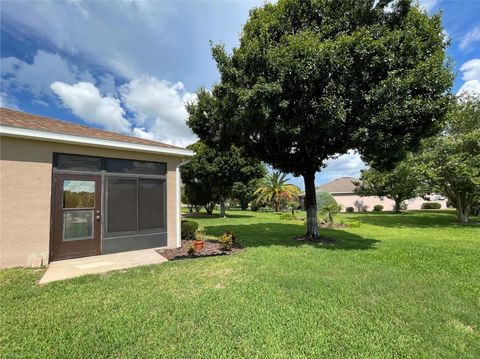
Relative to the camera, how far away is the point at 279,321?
353 centimetres

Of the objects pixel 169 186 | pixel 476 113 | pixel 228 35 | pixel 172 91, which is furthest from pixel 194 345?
pixel 476 113

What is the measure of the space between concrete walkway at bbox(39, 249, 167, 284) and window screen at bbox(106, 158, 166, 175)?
2.40 meters

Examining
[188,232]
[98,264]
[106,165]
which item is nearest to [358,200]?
[188,232]

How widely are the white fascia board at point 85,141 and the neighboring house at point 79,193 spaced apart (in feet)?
0.06

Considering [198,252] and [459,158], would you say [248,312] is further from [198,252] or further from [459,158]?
[459,158]

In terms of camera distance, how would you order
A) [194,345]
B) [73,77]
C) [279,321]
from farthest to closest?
1. [73,77]
2. [279,321]
3. [194,345]

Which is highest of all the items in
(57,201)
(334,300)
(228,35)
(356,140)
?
(228,35)

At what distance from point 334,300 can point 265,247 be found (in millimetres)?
4332

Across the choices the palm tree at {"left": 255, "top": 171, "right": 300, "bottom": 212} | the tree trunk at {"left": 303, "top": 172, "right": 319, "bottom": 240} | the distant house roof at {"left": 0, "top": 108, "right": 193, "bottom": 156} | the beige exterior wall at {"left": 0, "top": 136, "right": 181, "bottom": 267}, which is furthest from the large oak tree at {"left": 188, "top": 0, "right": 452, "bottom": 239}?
the palm tree at {"left": 255, "top": 171, "right": 300, "bottom": 212}

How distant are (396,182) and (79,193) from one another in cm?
2138

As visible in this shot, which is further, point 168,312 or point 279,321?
point 168,312

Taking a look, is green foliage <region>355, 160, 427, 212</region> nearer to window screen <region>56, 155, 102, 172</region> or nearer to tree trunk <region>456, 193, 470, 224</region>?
tree trunk <region>456, 193, 470, 224</region>

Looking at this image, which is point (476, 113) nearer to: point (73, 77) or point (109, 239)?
point (109, 239)

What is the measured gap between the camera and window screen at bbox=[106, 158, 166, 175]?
302 inches
